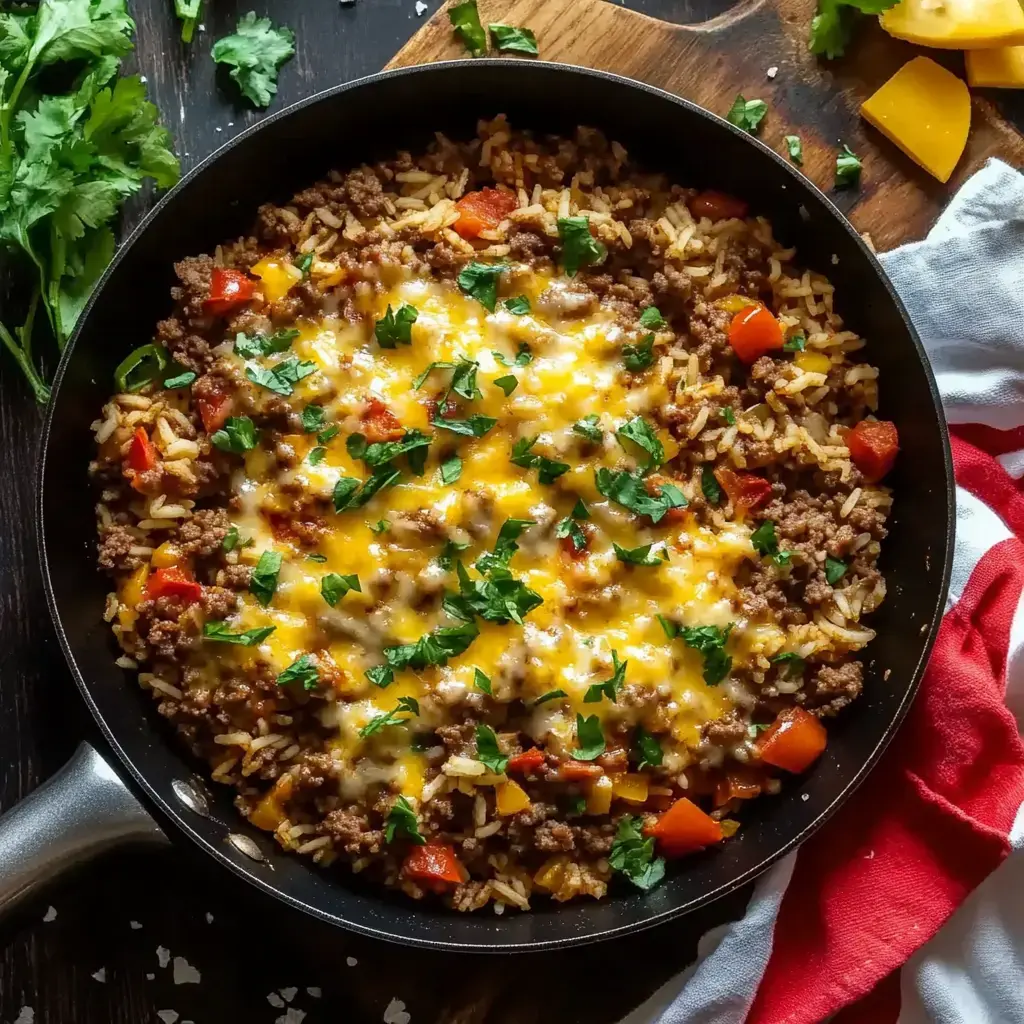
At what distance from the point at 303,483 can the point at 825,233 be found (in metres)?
1.62

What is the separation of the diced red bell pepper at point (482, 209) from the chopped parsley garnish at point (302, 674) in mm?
1266

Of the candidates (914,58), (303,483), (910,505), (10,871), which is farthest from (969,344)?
(10,871)

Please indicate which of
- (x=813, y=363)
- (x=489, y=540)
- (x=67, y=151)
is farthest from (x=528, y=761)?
(x=67, y=151)

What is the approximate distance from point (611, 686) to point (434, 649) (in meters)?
0.47

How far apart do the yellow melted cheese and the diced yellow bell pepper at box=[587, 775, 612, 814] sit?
13cm

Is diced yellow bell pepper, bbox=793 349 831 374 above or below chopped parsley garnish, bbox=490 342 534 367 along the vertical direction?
below

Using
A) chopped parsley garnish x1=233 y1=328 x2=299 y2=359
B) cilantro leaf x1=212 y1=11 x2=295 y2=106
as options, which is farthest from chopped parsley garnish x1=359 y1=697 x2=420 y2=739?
cilantro leaf x1=212 y1=11 x2=295 y2=106

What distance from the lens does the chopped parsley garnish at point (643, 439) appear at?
3.18 m

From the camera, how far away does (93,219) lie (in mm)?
3256

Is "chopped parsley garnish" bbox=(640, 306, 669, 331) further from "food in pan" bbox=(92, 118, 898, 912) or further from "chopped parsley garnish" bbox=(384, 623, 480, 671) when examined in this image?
"chopped parsley garnish" bbox=(384, 623, 480, 671)

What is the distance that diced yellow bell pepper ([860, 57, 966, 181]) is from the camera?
343 cm

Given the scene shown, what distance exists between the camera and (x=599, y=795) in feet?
10.3

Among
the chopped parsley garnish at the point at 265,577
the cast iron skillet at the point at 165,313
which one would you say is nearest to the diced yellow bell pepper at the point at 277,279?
the cast iron skillet at the point at 165,313

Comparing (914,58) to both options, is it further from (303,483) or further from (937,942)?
(937,942)
